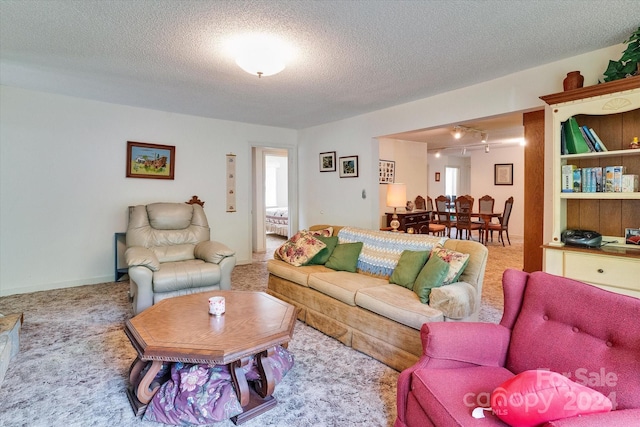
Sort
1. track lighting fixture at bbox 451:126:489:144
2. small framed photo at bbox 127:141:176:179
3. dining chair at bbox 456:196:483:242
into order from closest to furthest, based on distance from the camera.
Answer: small framed photo at bbox 127:141:176:179, track lighting fixture at bbox 451:126:489:144, dining chair at bbox 456:196:483:242

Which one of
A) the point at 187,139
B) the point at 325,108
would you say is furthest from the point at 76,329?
the point at 325,108

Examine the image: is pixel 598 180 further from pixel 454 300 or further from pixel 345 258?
pixel 345 258

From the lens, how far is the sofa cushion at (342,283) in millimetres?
2660

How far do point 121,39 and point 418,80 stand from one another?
2614 millimetres

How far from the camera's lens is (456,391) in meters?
1.30

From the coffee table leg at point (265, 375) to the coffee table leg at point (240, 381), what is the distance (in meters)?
0.10

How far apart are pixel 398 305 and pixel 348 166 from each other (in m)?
3.19

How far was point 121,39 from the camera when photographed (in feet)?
8.20

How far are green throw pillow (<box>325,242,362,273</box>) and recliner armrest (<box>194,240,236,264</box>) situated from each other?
1049 millimetres

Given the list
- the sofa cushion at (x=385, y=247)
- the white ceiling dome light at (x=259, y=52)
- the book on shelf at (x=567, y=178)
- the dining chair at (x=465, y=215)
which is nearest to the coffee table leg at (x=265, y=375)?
the sofa cushion at (x=385, y=247)

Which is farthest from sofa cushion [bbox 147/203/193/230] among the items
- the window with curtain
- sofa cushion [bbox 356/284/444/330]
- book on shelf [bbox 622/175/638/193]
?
the window with curtain

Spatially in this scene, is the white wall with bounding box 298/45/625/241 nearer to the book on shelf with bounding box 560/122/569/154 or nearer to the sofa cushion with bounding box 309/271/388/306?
the book on shelf with bounding box 560/122/569/154

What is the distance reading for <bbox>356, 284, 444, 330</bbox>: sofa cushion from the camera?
2.14 m

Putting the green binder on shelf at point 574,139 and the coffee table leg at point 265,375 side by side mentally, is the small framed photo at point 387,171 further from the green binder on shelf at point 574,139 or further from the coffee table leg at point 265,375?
the coffee table leg at point 265,375
